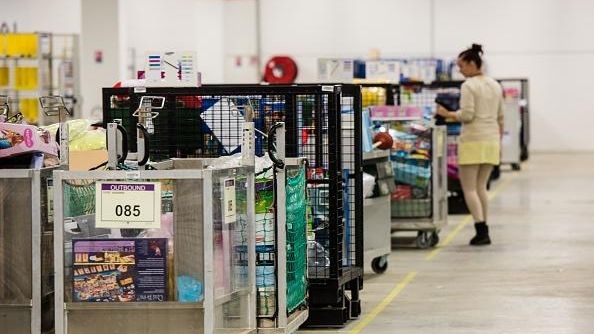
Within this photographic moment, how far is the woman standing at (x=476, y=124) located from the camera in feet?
33.9

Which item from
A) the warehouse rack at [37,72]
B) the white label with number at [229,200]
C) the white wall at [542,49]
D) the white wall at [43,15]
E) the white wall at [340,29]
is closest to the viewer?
the white label with number at [229,200]

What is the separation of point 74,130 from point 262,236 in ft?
6.15

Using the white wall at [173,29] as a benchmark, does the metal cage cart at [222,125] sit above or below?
below

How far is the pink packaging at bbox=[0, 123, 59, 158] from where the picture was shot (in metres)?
5.61

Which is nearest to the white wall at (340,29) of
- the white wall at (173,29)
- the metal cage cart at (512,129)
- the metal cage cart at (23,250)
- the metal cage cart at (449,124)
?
the white wall at (173,29)

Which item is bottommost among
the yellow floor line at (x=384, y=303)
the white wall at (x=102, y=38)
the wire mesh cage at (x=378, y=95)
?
the yellow floor line at (x=384, y=303)

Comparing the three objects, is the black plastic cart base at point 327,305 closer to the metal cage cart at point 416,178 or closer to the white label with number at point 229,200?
the white label with number at point 229,200

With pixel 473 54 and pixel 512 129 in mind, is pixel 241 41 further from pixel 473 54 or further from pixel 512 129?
pixel 473 54

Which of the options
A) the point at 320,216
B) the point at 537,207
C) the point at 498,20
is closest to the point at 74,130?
the point at 320,216

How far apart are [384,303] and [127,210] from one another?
9.96 ft

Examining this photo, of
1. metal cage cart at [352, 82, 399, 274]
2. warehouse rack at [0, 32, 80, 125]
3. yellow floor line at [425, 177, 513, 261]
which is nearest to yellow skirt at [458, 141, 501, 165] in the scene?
yellow floor line at [425, 177, 513, 261]

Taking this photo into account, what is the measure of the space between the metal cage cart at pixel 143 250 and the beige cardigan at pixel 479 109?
206 inches

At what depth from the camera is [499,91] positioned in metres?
10.5

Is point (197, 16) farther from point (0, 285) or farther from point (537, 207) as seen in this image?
point (0, 285)
